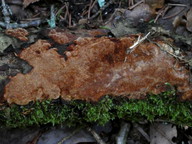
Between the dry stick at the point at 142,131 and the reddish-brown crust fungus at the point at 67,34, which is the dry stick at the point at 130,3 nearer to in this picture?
the reddish-brown crust fungus at the point at 67,34

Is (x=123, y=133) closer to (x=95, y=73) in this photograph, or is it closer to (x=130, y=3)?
(x=95, y=73)

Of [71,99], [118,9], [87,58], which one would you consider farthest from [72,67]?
[118,9]

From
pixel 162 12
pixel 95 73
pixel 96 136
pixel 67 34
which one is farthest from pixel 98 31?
pixel 96 136

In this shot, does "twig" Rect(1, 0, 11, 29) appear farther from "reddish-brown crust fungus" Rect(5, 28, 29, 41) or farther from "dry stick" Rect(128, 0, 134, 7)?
"dry stick" Rect(128, 0, 134, 7)

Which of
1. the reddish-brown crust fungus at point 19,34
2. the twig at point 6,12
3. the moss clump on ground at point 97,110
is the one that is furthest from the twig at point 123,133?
the twig at point 6,12

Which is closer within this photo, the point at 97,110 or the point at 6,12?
the point at 97,110

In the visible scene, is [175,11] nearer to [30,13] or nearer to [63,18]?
[63,18]

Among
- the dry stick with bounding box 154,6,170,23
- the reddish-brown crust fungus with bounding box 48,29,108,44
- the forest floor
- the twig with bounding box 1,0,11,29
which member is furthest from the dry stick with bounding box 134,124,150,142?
the twig with bounding box 1,0,11,29
